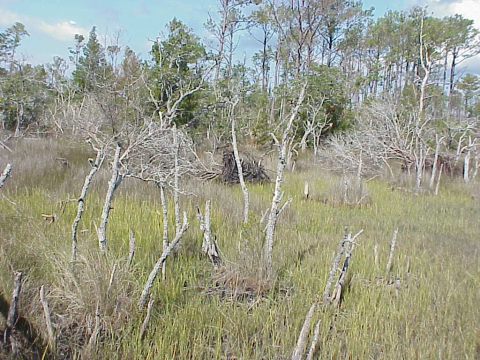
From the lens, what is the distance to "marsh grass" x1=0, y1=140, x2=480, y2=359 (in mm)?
2174

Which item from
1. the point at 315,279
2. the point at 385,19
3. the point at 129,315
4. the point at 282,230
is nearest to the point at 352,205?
the point at 282,230

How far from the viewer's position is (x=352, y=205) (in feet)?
24.0

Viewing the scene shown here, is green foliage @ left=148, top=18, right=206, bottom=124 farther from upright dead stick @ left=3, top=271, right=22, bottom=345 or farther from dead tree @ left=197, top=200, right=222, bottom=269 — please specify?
upright dead stick @ left=3, top=271, right=22, bottom=345

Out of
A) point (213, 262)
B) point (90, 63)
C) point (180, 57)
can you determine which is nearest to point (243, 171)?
point (180, 57)

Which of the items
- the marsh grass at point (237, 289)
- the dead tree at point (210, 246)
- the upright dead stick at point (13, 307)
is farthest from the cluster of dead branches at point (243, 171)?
the upright dead stick at point (13, 307)

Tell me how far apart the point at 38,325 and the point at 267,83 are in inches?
1293

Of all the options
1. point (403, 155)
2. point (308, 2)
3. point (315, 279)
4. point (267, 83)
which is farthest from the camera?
point (267, 83)

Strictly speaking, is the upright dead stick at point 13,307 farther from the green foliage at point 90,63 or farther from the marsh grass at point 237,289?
the green foliage at point 90,63

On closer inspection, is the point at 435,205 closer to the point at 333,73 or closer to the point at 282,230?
the point at 282,230

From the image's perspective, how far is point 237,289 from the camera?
2.90 m

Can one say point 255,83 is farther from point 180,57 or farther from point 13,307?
point 13,307

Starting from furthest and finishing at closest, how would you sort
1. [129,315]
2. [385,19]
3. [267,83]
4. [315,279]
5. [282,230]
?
[267,83] → [385,19] → [282,230] → [315,279] → [129,315]

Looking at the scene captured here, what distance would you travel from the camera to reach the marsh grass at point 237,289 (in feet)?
7.13

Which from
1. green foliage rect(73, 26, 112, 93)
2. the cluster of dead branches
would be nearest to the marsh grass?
the cluster of dead branches
